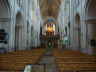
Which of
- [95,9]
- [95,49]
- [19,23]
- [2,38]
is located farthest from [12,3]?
[95,49]

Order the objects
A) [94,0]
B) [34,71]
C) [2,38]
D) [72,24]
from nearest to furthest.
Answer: [34,71] → [94,0] → [2,38] → [72,24]

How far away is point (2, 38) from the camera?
1420cm

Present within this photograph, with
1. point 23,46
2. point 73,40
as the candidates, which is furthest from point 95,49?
point 23,46

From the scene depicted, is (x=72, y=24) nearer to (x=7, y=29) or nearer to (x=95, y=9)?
(x=95, y=9)

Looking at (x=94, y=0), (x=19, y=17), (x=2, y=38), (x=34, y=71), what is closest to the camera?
(x=34, y=71)

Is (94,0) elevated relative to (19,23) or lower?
elevated

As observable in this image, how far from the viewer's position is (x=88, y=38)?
14.5 metres

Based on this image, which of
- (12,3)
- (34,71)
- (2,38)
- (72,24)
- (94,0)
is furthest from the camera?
(72,24)

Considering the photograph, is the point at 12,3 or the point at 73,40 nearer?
the point at 12,3

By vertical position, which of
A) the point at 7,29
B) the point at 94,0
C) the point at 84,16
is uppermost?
the point at 94,0

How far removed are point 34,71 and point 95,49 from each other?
11.7 m

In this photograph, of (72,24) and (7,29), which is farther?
(72,24)

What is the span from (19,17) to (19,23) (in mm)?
815

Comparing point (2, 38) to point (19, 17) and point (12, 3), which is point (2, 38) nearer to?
point (12, 3)
